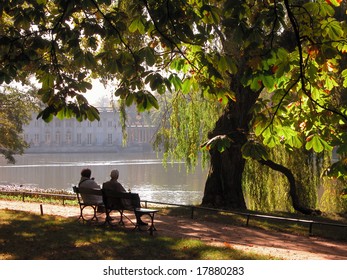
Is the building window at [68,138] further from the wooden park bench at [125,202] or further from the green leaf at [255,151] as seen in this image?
the green leaf at [255,151]

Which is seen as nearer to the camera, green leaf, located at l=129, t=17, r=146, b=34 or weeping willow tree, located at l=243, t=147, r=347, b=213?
green leaf, located at l=129, t=17, r=146, b=34

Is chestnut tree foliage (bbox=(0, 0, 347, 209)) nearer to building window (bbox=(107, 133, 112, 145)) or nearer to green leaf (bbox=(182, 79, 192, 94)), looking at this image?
green leaf (bbox=(182, 79, 192, 94))

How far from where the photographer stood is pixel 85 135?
9081cm

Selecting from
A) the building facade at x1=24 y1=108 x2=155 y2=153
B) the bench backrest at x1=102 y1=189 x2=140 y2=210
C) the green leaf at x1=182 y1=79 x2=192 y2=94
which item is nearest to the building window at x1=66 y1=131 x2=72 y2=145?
the building facade at x1=24 y1=108 x2=155 y2=153

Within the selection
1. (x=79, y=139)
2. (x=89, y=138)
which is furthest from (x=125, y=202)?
(x=89, y=138)

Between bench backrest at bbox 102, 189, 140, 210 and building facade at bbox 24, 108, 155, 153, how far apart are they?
76.6 m

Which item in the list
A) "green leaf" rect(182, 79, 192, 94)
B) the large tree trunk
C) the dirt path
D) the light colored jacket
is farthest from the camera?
the large tree trunk

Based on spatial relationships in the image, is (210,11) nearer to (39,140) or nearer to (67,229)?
(67,229)

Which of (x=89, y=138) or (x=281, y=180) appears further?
(x=89, y=138)

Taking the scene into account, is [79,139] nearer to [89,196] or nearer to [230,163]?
[230,163]

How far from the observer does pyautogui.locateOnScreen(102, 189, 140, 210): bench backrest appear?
700 centimetres

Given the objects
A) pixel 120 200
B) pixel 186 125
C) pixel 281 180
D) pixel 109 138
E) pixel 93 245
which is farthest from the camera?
pixel 109 138

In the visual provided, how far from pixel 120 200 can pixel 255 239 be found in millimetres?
2330

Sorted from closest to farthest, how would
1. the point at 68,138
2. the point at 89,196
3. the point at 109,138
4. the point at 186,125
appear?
the point at 89,196, the point at 186,125, the point at 68,138, the point at 109,138
